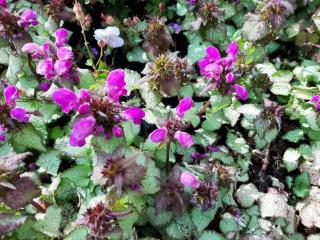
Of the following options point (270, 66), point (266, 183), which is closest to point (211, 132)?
point (266, 183)

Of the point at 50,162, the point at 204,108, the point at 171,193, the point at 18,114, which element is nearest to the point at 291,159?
the point at 204,108

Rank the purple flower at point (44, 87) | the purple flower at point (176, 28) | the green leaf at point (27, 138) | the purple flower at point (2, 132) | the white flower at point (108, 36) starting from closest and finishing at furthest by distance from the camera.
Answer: the purple flower at point (2, 132)
the green leaf at point (27, 138)
the purple flower at point (44, 87)
the white flower at point (108, 36)
the purple flower at point (176, 28)

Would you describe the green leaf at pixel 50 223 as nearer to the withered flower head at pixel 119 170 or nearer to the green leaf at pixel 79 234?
the green leaf at pixel 79 234

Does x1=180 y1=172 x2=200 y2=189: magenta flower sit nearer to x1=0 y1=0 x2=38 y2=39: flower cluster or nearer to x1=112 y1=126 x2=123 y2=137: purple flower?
x1=112 y1=126 x2=123 y2=137: purple flower

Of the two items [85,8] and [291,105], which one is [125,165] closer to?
[291,105]

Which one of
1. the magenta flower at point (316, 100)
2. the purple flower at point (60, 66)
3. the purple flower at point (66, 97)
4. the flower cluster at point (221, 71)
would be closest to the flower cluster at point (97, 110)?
the purple flower at point (66, 97)

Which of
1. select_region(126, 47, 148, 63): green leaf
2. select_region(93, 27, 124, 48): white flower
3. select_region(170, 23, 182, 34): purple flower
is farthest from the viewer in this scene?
select_region(170, 23, 182, 34): purple flower

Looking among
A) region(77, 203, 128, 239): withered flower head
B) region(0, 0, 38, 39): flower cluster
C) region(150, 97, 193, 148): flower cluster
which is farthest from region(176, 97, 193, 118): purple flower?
region(0, 0, 38, 39): flower cluster
